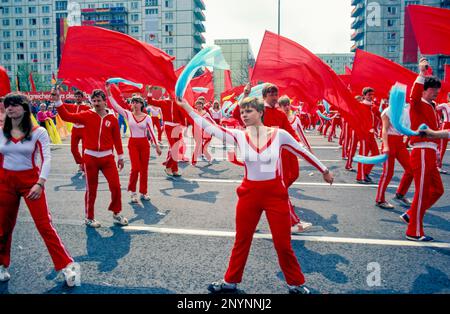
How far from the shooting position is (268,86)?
5.08 meters

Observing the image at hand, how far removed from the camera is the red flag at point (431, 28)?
17.7 feet

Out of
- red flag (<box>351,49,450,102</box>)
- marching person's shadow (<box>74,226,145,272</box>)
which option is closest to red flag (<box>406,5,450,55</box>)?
red flag (<box>351,49,450,102</box>)

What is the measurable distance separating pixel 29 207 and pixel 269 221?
2.35 meters

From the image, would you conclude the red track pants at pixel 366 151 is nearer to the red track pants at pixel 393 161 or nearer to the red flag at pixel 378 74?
the red flag at pixel 378 74

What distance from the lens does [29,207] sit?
362cm

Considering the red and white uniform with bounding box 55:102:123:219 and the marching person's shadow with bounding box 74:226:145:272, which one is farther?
→ the red and white uniform with bounding box 55:102:123:219

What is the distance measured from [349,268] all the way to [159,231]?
270 cm

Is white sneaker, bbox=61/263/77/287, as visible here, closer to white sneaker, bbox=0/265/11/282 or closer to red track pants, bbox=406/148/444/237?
white sneaker, bbox=0/265/11/282

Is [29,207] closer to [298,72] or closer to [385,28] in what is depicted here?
[298,72]

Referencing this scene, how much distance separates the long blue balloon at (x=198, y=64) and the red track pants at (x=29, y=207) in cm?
174

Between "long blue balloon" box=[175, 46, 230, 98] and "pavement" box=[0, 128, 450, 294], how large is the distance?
196 cm

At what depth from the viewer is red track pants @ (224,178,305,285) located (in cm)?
329
